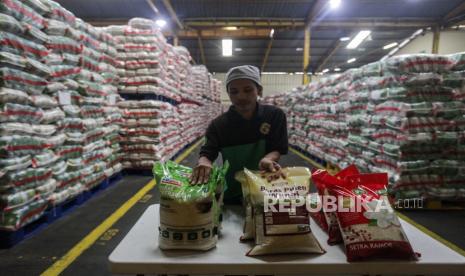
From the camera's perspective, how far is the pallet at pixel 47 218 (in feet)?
9.97

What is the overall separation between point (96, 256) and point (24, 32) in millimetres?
2494

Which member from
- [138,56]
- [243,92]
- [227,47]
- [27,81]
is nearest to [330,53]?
[227,47]

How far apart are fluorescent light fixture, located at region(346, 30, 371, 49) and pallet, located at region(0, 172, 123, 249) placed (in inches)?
724

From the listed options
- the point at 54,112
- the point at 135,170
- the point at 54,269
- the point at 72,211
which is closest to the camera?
the point at 54,269

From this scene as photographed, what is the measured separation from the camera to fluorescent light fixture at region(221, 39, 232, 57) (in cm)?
1994

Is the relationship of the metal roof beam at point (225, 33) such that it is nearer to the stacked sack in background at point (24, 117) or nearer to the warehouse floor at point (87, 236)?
the warehouse floor at point (87, 236)

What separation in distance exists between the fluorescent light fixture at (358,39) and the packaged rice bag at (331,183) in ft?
63.1

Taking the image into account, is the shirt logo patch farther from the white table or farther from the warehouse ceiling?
the warehouse ceiling

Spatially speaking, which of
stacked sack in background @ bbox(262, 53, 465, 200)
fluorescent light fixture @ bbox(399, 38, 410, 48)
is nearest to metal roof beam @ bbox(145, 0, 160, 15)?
stacked sack in background @ bbox(262, 53, 465, 200)

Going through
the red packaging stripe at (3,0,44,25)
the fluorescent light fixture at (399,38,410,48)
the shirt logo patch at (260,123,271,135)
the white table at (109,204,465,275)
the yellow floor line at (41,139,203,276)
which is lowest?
the yellow floor line at (41,139,203,276)

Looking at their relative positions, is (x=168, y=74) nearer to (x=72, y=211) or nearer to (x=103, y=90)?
(x=103, y=90)

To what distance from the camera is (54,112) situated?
12.0 ft

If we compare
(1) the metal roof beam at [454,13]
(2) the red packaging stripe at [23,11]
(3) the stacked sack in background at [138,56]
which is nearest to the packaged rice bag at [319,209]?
(2) the red packaging stripe at [23,11]

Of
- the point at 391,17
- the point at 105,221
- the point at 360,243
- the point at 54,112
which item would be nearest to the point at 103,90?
the point at 54,112
